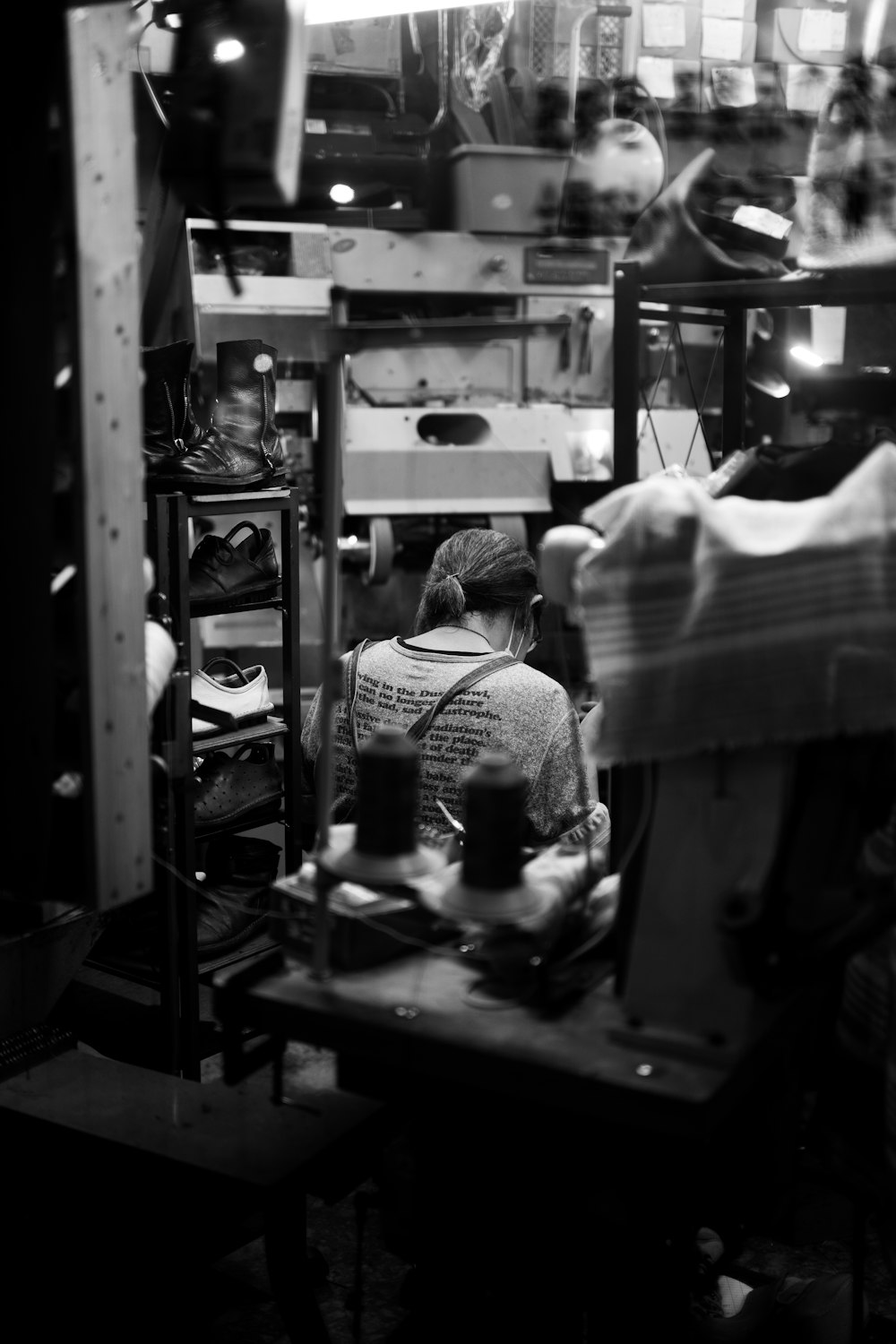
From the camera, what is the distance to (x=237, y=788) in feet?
10.6

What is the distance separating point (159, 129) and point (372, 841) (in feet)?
13.3

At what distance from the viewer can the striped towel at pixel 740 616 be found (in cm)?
152

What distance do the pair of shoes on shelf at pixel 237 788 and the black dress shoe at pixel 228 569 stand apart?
0.37 metres

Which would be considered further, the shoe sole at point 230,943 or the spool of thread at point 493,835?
the shoe sole at point 230,943

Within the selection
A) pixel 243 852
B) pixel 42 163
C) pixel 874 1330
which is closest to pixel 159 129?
pixel 243 852

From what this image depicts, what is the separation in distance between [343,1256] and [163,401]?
1.95 m

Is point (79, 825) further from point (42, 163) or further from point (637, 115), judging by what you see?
point (637, 115)

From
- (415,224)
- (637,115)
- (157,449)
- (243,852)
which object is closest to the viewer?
Answer: (157,449)

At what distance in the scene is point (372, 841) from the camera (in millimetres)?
1684

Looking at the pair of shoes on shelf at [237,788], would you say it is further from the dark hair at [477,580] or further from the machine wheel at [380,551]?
the machine wheel at [380,551]

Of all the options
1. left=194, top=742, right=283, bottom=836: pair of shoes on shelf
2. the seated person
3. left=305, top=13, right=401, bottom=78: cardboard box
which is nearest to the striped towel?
the seated person

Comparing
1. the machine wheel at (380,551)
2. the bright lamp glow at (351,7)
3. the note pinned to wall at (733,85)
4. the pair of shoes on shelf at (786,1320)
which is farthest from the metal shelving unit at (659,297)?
the note pinned to wall at (733,85)

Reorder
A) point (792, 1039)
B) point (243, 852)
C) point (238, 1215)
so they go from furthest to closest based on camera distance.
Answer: point (243, 852) < point (238, 1215) < point (792, 1039)

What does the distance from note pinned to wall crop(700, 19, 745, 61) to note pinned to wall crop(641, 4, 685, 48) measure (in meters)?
0.10
